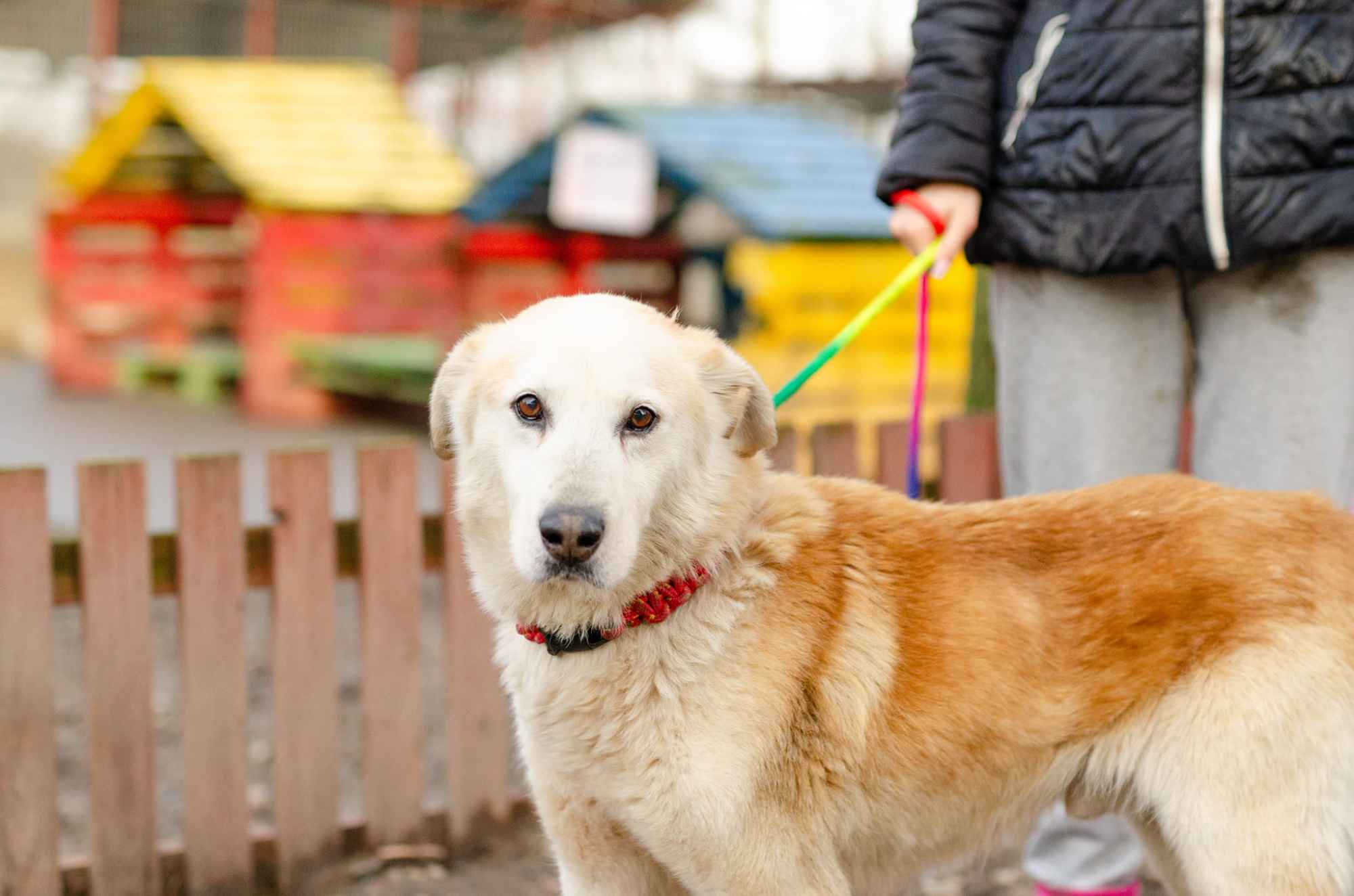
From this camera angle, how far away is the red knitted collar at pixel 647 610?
2.10 m

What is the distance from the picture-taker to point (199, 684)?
325 cm

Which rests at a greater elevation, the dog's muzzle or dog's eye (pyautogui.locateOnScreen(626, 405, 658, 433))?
dog's eye (pyautogui.locateOnScreen(626, 405, 658, 433))

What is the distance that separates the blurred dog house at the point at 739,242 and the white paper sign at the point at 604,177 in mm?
10

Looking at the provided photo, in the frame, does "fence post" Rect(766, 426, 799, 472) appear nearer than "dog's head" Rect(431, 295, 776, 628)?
No

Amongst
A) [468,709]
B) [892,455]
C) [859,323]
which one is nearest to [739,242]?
[892,455]

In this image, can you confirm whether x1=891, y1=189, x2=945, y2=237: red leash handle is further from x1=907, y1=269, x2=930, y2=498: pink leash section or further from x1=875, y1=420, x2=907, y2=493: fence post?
x1=875, y1=420, x2=907, y2=493: fence post

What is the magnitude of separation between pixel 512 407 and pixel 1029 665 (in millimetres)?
929

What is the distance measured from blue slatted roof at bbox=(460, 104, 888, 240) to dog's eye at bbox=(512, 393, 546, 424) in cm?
561

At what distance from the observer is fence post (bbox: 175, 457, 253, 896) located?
3211 millimetres

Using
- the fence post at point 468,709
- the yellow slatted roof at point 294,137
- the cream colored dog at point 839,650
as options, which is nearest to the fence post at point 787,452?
the fence post at point 468,709

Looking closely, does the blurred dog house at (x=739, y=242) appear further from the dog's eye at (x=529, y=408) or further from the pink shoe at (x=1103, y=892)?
the dog's eye at (x=529, y=408)

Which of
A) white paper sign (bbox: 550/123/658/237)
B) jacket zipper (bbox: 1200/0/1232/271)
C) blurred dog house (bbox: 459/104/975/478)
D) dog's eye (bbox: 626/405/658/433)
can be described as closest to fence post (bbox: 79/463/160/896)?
dog's eye (bbox: 626/405/658/433)

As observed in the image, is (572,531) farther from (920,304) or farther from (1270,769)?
(1270,769)

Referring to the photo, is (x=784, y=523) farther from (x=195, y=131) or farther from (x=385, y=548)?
(x=195, y=131)
